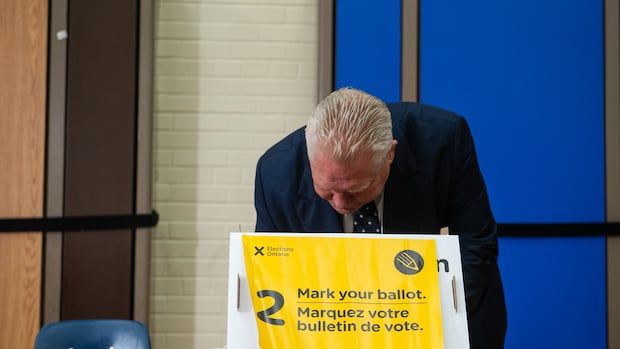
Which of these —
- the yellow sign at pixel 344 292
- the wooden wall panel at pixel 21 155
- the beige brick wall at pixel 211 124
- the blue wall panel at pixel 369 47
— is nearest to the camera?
the yellow sign at pixel 344 292

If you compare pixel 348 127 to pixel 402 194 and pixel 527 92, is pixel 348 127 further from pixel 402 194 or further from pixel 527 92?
pixel 527 92

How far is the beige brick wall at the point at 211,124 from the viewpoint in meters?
3.04

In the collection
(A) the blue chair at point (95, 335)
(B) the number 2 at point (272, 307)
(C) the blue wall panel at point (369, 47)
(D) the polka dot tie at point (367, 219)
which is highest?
(C) the blue wall panel at point (369, 47)

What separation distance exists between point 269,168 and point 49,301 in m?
1.44

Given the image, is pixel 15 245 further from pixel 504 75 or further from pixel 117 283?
pixel 504 75

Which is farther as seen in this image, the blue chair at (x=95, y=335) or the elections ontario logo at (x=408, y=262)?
the blue chair at (x=95, y=335)

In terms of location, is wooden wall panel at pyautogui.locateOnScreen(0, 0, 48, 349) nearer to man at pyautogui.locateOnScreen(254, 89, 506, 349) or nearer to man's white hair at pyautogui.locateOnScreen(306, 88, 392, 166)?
man at pyautogui.locateOnScreen(254, 89, 506, 349)

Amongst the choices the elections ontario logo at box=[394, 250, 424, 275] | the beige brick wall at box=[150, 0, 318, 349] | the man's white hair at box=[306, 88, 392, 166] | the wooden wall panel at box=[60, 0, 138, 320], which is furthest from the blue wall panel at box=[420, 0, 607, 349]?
the elections ontario logo at box=[394, 250, 424, 275]

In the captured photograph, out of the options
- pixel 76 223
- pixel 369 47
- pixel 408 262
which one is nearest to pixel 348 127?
pixel 408 262

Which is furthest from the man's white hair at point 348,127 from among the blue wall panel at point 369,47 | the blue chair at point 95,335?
the blue wall panel at point 369,47

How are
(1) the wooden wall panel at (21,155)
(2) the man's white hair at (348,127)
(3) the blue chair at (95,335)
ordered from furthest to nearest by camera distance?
1. (1) the wooden wall panel at (21,155)
2. (3) the blue chair at (95,335)
3. (2) the man's white hair at (348,127)

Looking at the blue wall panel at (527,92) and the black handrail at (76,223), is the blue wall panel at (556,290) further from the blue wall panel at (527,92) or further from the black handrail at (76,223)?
the black handrail at (76,223)

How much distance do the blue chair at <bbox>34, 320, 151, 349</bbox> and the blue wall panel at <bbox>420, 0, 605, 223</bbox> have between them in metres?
1.39

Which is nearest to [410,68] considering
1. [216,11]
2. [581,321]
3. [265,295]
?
[216,11]
